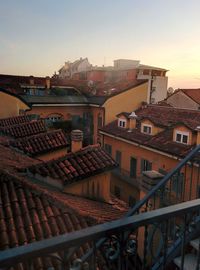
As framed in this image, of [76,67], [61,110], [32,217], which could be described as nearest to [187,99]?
[61,110]

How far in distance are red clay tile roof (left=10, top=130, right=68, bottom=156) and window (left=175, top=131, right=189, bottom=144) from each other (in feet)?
24.3

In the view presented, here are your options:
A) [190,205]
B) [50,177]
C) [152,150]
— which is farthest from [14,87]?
[190,205]

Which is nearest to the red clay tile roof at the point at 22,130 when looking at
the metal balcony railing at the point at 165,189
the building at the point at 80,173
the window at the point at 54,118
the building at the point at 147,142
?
the building at the point at 80,173

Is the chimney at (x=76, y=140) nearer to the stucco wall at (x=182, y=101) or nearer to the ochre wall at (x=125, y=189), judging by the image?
the ochre wall at (x=125, y=189)

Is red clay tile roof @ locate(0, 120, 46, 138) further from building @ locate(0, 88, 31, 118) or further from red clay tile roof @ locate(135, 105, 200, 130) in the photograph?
red clay tile roof @ locate(135, 105, 200, 130)

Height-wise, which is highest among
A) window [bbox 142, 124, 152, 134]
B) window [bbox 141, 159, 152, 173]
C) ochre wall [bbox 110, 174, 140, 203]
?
window [bbox 142, 124, 152, 134]

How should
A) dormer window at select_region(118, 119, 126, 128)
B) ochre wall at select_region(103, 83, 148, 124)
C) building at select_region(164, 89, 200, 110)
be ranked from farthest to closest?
building at select_region(164, 89, 200, 110) → ochre wall at select_region(103, 83, 148, 124) → dormer window at select_region(118, 119, 126, 128)

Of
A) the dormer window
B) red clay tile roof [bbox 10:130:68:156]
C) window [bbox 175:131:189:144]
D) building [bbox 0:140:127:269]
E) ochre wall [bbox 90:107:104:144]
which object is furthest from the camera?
ochre wall [bbox 90:107:104:144]

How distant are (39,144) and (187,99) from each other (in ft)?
74.3

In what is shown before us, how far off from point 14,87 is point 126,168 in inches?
590

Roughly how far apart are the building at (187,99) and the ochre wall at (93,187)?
22.3 meters

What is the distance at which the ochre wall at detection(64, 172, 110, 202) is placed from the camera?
7336mm

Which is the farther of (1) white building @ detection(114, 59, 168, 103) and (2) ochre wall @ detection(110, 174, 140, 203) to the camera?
(1) white building @ detection(114, 59, 168, 103)

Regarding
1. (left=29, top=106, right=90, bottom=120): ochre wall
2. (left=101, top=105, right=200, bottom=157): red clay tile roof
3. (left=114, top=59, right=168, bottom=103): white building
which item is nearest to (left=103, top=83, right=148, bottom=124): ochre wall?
(left=101, top=105, right=200, bottom=157): red clay tile roof
